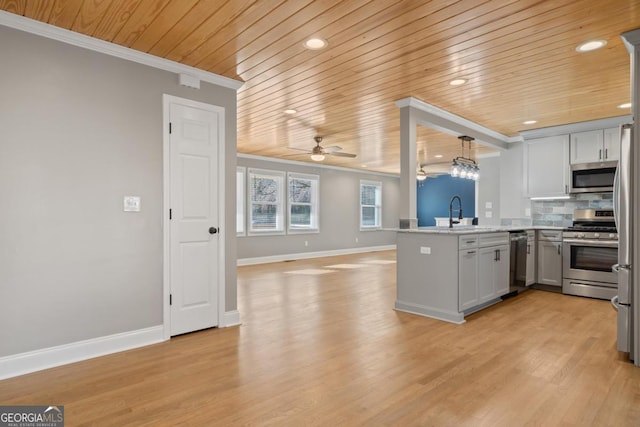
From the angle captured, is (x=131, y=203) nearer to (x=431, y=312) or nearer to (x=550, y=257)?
(x=431, y=312)

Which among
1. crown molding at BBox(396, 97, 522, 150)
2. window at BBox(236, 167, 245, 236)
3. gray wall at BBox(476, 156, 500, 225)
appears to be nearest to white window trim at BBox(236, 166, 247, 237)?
window at BBox(236, 167, 245, 236)

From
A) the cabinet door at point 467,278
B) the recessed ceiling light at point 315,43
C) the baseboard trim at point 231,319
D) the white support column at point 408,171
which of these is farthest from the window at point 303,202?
the recessed ceiling light at point 315,43

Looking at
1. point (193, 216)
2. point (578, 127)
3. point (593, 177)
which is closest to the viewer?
point (193, 216)

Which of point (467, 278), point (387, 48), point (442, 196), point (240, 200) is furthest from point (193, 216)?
point (442, 196)

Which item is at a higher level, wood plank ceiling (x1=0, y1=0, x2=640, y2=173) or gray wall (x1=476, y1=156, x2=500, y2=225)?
wood plank ceiling (x1=0, y1=0, x2=640, y2=173)

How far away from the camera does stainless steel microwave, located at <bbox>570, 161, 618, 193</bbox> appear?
4980 mm

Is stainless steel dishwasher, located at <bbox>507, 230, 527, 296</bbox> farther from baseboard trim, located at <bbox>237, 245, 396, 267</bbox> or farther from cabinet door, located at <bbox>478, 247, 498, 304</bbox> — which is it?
baseboard trim, located at <bbox>237, 245, 396, 267</bbox>

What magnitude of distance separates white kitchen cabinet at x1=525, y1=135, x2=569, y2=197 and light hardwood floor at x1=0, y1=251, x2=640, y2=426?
2.30 meters

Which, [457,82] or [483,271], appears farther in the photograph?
[483,271]

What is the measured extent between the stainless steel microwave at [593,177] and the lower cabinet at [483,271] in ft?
5.36

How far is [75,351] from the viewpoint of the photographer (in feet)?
9.12

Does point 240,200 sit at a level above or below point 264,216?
above

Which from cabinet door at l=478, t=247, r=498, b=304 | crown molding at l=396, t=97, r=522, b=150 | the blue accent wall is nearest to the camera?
cabinet door at l=478, t=247, r=498, b=304

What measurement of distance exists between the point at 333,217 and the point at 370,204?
1719 millimetres
